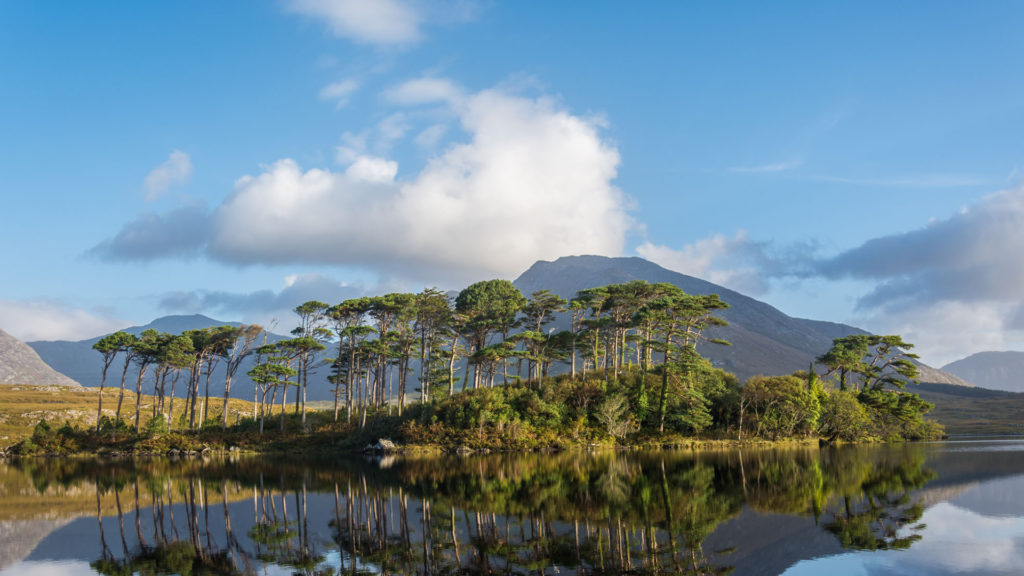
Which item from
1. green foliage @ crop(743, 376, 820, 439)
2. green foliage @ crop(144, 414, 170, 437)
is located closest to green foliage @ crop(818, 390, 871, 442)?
green foliage @ crop(743, 376, 820, 439)

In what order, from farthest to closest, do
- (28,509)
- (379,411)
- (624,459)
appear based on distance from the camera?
(379,411) → (624,459) → (28,509)

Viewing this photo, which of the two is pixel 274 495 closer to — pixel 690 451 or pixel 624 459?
pixel 624 459

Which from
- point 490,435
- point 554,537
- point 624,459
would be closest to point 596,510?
point 554,537

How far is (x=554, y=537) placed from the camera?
17.8 meters

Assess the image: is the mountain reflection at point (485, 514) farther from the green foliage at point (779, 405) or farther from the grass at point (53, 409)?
the grass at point (53, 409)

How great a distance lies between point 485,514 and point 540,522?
277 cm

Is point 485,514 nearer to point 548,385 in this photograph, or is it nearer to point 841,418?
point 548,385

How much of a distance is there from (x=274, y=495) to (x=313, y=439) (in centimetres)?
4041

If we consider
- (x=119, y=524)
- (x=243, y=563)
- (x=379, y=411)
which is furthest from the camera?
(x=379, y=411)

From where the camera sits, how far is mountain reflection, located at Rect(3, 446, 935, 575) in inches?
629

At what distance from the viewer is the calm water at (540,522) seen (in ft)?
50.4

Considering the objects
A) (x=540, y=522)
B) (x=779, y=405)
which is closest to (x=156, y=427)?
(x=540, y=522)

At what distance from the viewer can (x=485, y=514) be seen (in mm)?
22141

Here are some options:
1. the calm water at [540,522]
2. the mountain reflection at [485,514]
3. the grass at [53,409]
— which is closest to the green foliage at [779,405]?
the mountain reflection at [485,514]
